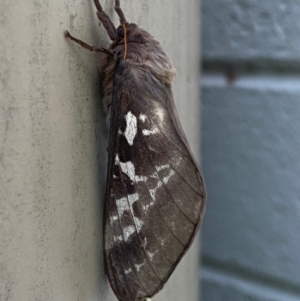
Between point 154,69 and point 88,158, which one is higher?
point 154,69

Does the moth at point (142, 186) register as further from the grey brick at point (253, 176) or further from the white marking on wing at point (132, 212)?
the grey brick at point (253, 176)

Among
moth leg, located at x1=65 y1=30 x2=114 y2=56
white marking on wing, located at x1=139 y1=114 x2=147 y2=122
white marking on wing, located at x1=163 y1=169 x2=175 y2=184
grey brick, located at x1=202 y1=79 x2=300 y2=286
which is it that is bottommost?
grey brick, located at x1=202 y1=79 x2=300 y2=286

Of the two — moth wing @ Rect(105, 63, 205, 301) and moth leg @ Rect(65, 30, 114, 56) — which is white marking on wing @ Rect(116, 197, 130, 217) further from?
moth leg @ Rect(65, 30, 114, 56)

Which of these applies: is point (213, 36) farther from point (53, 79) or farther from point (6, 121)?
point (6, 121)

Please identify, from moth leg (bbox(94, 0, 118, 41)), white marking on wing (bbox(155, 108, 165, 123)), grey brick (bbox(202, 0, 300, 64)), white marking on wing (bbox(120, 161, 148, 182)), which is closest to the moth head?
moth leg (bbox(94, 0, 118, 41))

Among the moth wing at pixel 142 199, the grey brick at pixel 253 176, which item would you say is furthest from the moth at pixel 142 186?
the grey brick at pixel 253 176

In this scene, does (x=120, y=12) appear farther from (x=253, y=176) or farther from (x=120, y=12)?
(x=253, y=176)

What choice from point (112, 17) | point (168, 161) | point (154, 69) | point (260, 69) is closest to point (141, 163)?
point (168, 161)

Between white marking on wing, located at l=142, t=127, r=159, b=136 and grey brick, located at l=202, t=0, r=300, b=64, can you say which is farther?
grey brick, located at l=202, t=0, r=300, b=64
